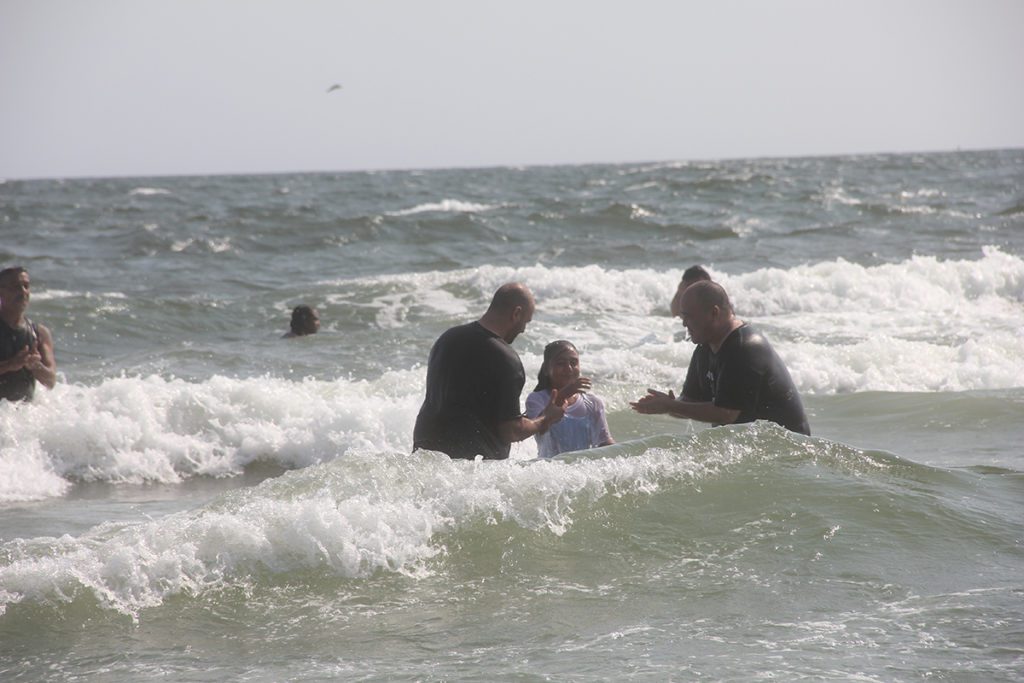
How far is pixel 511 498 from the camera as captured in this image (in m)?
6.64

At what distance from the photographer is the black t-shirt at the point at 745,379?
6332 mm

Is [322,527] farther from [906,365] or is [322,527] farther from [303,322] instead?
[303,322]

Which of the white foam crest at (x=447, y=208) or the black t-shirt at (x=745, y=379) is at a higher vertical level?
the white foam crest at (x=447, y=208)

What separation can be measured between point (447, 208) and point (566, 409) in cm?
3086

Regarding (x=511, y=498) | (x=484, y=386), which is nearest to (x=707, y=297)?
(x=484, y=386)

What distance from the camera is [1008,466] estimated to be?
29.0ft

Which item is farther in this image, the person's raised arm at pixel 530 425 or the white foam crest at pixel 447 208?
the white foam crest at pixel 447 208

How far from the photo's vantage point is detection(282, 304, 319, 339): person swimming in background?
16.8 metres

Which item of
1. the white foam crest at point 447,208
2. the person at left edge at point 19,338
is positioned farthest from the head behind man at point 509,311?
the white foam crest at point 447,208

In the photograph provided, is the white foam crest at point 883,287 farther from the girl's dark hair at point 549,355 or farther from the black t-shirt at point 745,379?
the girl's dark hair at point 549,355

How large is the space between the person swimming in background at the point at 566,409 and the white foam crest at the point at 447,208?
27.5 metres

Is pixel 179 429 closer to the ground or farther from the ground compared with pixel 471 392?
closer to the ground

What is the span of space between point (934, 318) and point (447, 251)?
12.3 m

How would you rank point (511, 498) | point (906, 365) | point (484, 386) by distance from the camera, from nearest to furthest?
point (484, 386)
point (511, 498)
point (906, 365)
